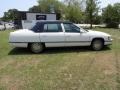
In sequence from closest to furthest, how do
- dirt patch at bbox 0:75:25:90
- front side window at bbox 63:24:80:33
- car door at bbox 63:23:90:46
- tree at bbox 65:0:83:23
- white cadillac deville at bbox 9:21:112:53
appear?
dirt patch at bbox 0:75:25:90 → white cadillac deville at bbox 9:21:112:53 → car door at bbox 63:23:90:46 → front side window at bbox 63:24:80:33 → tree at bbox 65:0:83:23

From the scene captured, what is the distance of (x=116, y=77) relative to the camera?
7.16 metres

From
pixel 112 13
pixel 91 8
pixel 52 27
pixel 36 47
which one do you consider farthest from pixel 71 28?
pixel 112 13

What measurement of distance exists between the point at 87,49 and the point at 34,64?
406cm

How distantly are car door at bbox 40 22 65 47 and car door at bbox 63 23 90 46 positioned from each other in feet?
0.79

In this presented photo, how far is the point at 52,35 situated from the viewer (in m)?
11.4

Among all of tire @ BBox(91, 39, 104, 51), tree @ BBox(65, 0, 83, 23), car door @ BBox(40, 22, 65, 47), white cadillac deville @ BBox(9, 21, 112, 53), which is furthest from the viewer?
tree @ BBox(65, 0, 83, 23)

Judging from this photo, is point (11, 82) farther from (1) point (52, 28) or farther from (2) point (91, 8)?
(2) point (91, 8)

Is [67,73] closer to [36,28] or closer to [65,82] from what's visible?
[65,82]

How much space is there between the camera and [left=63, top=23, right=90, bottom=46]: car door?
1159 centimetres

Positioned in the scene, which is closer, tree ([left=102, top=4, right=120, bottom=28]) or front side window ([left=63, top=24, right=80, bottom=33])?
front side window ([left=63, top=24, right=80, bottom=33])

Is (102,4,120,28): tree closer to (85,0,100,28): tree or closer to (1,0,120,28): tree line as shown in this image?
(1,0,120,28): tree line

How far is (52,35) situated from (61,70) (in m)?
3.59

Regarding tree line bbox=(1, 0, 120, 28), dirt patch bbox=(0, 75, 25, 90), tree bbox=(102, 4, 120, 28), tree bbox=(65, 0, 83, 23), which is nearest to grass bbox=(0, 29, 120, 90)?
dirt patch bbox=(0, 75, 25, 90)

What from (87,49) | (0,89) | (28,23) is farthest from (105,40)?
(28,23)
